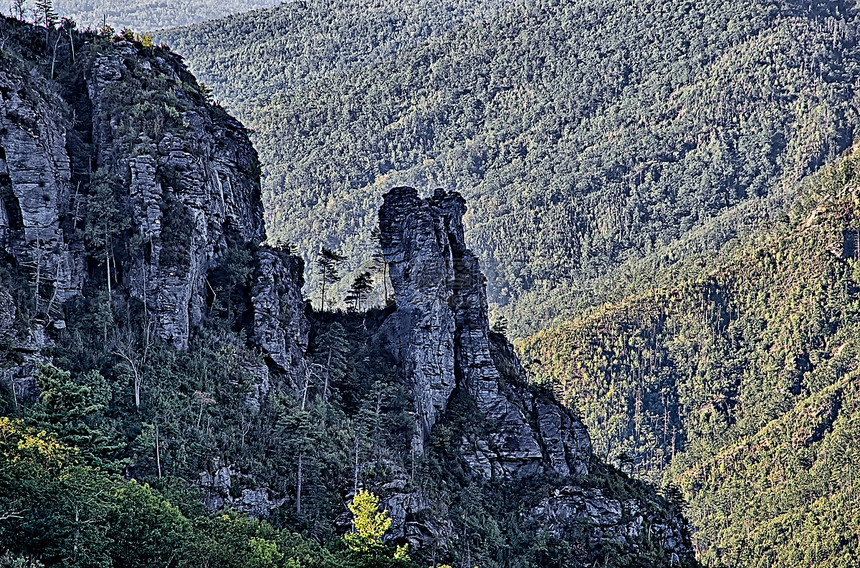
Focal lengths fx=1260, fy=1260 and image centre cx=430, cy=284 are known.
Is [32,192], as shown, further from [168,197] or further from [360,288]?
[360,288]

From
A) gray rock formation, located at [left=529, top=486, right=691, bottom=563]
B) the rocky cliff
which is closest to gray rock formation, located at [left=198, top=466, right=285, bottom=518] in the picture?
the rocky cliff

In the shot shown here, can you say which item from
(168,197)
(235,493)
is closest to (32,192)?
(168,197)

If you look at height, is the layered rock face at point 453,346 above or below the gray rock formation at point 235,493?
above

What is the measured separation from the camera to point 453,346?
10694cm

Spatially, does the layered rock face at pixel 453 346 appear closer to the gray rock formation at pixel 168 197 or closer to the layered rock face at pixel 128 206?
the layered rock face at pixel 128 206

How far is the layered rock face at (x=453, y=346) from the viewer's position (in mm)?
105062

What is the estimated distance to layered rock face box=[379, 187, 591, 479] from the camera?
10506cm

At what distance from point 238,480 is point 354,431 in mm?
14328

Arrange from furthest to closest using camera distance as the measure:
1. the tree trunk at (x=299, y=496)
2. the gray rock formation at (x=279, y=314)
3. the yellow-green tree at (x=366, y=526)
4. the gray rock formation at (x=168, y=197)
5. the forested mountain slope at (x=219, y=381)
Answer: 1. the gray rock formation at (x=279, y=314)
2. the gray rock formation at (x=168, y=197)
3. the tree trunk at (x=299, y=496)
4. the yellow-green tree at (x=366, y=526)
5. the forested mountain slope at (x=219, y=381)

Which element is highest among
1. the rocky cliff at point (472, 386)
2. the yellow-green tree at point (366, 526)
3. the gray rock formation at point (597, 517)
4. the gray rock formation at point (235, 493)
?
the rocky cliff at point (472, 386)

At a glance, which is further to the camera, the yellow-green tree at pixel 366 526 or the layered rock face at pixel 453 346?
the layered rock face at pixel 453 346

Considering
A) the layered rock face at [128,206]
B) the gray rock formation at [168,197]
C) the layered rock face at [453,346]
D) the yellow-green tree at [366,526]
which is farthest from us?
the layered rock face at [453,346]

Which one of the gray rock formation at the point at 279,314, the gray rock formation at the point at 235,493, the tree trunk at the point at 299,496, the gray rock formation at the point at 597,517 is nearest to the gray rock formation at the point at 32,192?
the gray rock formation at the point at 279,314

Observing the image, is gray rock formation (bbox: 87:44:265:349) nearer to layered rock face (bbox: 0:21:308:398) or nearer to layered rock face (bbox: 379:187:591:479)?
layered rock face (bbox: 0:21:308:398)
